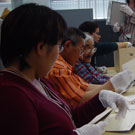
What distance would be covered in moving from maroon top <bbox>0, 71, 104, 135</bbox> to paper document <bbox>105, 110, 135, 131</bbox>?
22cm

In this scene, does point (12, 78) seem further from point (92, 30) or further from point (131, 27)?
point (131, 27)

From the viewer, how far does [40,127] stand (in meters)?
0.58

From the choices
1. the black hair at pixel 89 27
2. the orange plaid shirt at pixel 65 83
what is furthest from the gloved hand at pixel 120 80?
the black hair at pixel 89 27

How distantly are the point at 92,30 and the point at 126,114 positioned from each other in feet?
5.04

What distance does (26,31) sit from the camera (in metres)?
0.56

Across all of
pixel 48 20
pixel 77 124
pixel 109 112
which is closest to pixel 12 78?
pixel 48 20

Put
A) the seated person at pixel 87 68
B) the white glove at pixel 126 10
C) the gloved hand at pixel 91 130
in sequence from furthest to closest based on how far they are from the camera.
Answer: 1. the white glove at pixel 126 10
2. the seated person at pixel 87 68
3. the gloved hand at pixel 91 130

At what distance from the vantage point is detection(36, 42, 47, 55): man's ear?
58 cm

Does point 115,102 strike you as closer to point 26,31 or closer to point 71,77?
point 71,77

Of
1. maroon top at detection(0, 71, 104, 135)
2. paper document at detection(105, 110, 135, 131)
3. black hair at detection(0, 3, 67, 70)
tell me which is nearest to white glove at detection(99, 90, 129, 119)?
paper document at detection(105, 110, 135, 131)

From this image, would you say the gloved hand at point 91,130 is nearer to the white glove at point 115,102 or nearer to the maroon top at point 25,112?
the maroon top at point 25,112

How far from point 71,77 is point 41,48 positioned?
1.75ft

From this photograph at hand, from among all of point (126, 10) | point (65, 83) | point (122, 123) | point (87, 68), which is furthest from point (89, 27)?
point (122, 123)

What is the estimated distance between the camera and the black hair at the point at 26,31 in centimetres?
56
